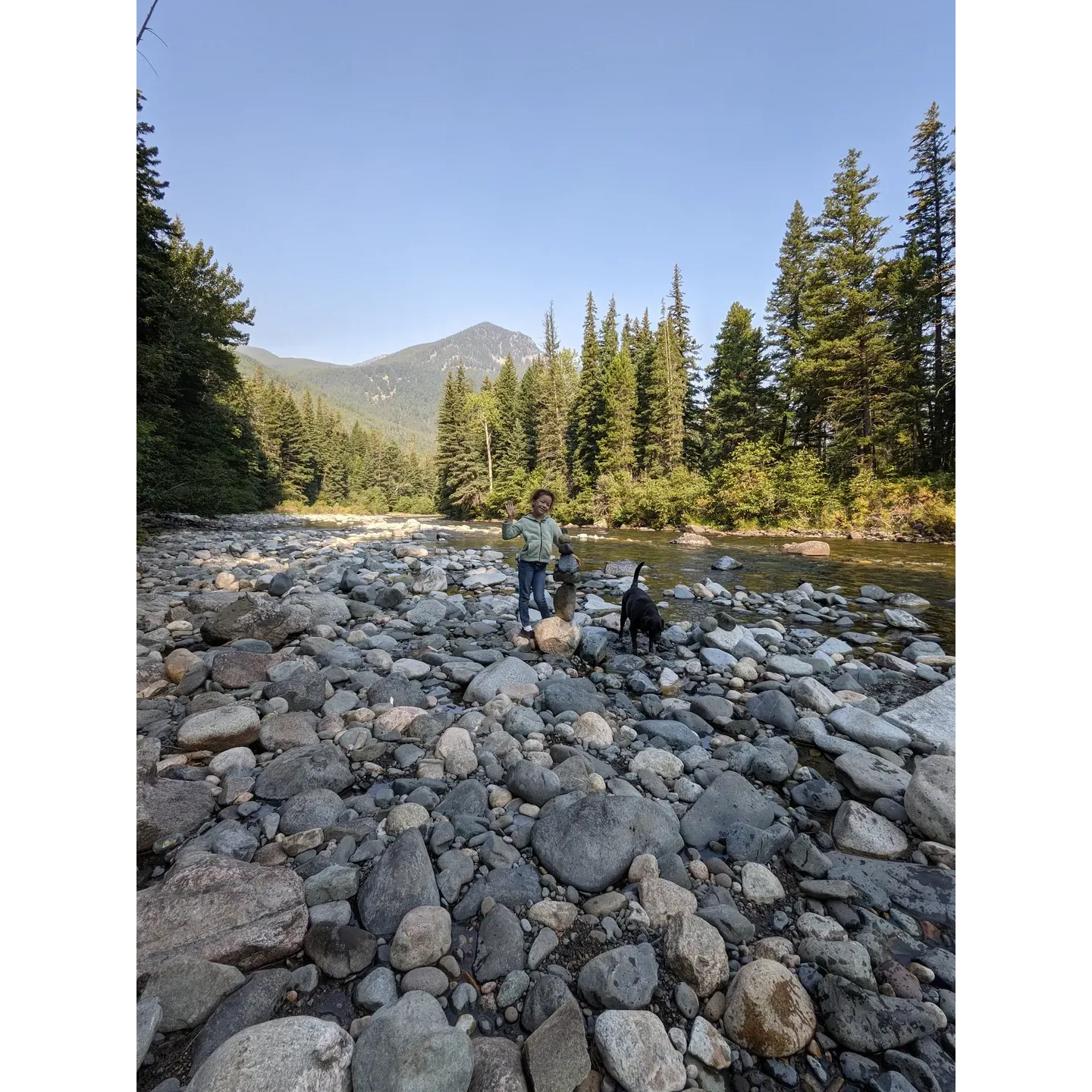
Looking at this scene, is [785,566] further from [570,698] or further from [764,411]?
[764,411]

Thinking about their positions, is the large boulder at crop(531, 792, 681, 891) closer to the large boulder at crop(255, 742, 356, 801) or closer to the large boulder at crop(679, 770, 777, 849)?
the large boulder at crop(679, 770, 777, 849)

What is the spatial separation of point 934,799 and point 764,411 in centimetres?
2835

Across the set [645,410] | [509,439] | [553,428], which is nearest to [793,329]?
[645,410]

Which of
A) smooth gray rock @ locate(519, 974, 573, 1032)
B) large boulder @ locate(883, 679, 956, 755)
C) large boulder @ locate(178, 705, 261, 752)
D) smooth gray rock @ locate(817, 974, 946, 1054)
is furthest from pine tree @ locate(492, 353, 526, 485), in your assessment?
smooth gray rock @ locate(817, 974, 946, 1054)

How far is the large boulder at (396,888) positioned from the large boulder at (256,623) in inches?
142

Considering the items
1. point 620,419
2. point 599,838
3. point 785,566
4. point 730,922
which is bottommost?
point 730,922

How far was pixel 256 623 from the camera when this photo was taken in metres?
4.72

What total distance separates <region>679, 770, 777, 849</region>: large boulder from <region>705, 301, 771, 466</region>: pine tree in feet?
88.0

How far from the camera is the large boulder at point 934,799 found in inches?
89.9

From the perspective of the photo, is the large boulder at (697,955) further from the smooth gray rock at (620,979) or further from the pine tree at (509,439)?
the pine tree at (509,439)
